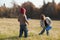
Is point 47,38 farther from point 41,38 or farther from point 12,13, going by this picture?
point 12,13

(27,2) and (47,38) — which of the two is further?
(27,2)

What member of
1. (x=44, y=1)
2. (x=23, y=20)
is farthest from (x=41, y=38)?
(x=44, y=1)

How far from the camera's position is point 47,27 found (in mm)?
14305

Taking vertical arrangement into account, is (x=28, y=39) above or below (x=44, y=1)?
above

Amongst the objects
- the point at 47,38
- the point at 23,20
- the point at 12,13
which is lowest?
the point at 12,13

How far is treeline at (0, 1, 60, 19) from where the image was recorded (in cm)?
6269

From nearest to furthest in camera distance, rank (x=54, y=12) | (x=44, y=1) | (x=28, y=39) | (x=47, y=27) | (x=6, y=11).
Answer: (x=28, y=39), (x=47, y=27), (x=54, y=12), (x=6, y=11), (x=44, y=1)

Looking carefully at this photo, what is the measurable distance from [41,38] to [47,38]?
37 centimetres

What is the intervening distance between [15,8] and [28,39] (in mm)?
57960

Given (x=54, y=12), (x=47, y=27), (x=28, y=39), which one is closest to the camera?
(x=28, y=39)

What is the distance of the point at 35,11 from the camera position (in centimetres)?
6712

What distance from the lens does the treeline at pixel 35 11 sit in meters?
62.7

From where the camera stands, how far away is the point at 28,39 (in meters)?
11.9

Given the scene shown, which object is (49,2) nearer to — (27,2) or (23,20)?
(27,2)
